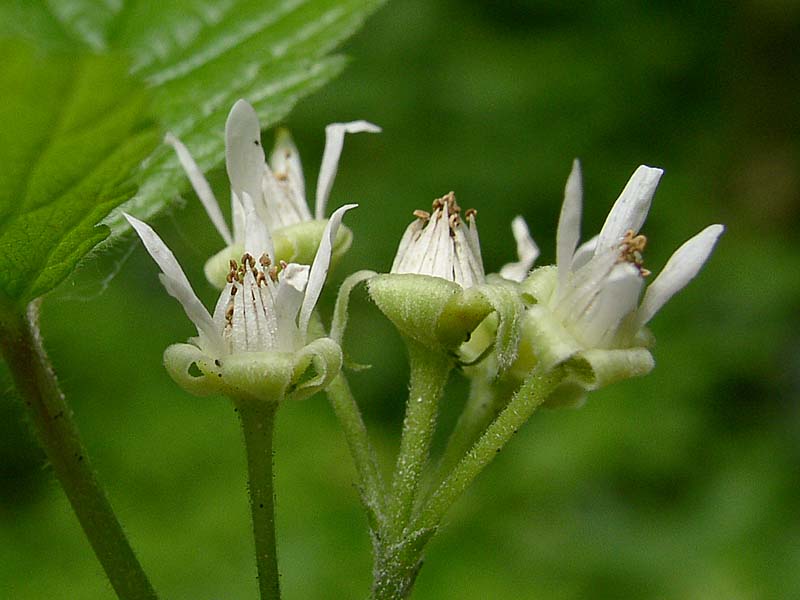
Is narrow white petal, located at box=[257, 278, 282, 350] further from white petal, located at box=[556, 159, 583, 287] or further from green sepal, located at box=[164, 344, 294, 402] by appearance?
white petal, located at box=[556, 159, 583, 287]

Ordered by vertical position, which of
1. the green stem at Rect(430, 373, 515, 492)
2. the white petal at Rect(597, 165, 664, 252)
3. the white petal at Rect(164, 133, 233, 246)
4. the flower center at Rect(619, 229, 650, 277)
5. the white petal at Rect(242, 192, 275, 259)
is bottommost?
the green stem at Rect(430, 373, 515, 492)

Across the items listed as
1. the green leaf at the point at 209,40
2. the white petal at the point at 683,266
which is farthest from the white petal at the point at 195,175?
the white petal at the point at 683,266

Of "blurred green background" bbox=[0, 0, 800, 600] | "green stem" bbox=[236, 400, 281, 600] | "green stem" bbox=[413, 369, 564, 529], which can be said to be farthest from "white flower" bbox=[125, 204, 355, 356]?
"blurred green background" bbox=[0, 0, 800, 600]

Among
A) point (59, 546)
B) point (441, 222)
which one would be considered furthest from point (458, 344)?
point (59, 546)

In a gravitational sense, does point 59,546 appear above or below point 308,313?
below

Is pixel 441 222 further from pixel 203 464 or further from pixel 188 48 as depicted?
pixel 203 464
